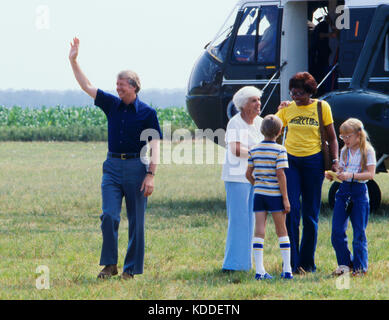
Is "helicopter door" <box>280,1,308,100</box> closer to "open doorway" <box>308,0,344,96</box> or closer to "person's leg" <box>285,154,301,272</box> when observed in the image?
"open doorway" <box>308,0,344,96</box>

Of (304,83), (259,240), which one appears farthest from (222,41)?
(259,240)

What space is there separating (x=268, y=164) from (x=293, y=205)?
0.62 m

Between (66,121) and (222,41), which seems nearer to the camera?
(222,41)

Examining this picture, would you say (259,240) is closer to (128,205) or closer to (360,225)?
(360,225)

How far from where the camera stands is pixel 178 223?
10680 millimetres

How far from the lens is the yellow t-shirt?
23.4ft

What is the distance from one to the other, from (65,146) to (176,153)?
517 cm

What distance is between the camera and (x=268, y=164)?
22.1 feet

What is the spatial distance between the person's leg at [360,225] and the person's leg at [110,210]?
2.09m

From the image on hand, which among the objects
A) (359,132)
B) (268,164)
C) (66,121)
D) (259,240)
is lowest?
(259,240)

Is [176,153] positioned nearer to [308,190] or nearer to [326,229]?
[326,229]

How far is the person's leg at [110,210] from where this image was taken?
7.00 metres

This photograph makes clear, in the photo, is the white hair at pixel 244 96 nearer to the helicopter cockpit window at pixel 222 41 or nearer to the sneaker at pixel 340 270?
the sneaker at pixel 340 270

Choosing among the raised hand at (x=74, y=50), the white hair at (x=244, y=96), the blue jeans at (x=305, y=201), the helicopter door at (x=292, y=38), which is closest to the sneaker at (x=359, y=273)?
the blue jeans at (x=305, y=201)
